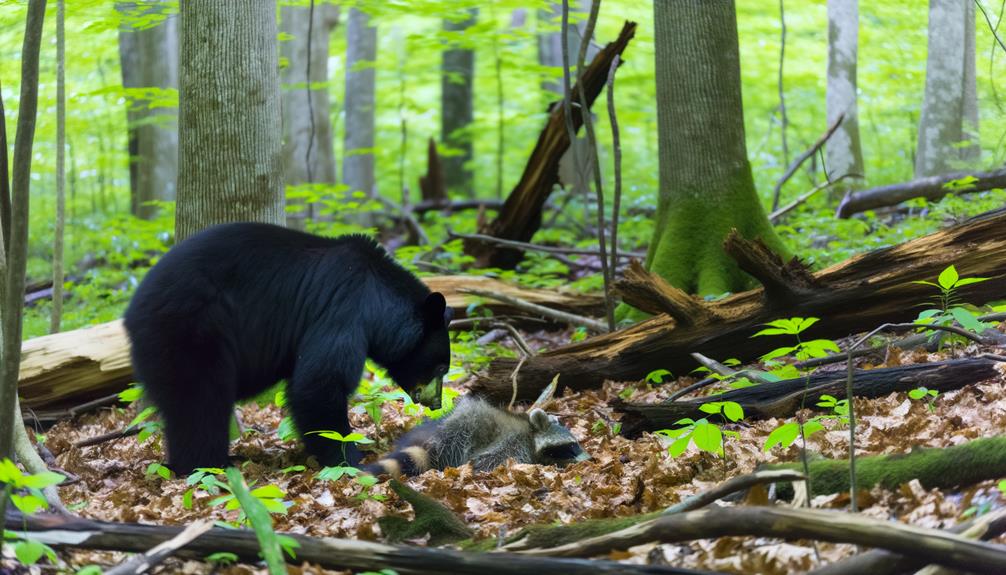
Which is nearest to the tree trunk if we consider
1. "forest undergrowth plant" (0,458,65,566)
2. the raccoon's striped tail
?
the raccoon's striped tail

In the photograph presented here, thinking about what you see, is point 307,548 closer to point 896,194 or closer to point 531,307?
point 531,307

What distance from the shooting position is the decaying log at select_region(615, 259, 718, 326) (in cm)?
557

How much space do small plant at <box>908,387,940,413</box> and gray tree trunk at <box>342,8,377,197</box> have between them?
14.7 metres

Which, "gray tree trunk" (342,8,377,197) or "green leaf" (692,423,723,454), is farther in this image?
"gray tree trunk" (342,8,377,197)

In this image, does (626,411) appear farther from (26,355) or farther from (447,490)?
(26,355)

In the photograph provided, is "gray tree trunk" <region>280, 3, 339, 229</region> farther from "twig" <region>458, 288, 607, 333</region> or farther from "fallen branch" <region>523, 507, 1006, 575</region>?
"fallen branch" <region>523, 507, 1006, 575</region>

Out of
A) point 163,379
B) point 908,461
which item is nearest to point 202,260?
point 163,379

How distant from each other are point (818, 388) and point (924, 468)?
148 centimetres

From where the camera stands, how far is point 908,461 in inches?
125

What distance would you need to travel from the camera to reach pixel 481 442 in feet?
16.8

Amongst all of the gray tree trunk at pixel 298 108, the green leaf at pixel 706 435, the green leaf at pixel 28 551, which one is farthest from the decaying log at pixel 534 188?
the green leaf at pixel 28 551

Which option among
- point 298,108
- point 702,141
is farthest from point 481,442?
point 298,108

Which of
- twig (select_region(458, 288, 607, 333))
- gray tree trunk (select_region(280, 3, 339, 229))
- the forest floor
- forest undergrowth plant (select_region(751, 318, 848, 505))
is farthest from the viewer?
gray tree trunk (select_region(280, 3, 339, 229))

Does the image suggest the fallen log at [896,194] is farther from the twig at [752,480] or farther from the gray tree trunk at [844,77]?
the twig at [752,480]
